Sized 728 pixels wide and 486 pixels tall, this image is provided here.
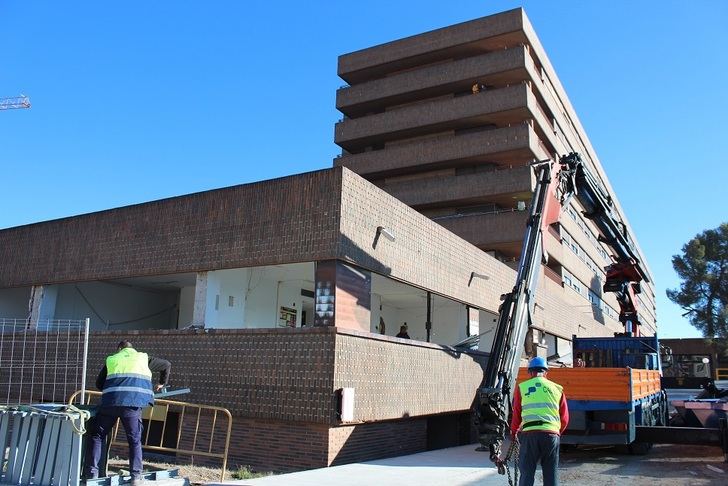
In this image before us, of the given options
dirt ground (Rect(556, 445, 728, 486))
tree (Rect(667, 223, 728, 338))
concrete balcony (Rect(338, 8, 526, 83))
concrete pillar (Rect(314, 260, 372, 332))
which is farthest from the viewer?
tree (Rect(667, 223, 728, 338))

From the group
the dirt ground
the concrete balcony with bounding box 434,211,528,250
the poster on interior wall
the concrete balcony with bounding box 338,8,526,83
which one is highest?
the concrete balcony with bounding box 338,8,526,83

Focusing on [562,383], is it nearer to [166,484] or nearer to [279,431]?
[279,431]

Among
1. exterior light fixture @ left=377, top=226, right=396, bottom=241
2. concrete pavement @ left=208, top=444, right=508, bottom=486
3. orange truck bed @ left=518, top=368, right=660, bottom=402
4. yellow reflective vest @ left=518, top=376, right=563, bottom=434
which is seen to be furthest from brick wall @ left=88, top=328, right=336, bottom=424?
yellow reflective vest @ left=518, top=376, right=563, bottom=434

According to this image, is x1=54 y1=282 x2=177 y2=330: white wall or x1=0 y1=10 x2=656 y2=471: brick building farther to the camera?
x1=54 y1=282 x2=177 y2=330: white wall

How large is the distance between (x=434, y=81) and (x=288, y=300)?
27.5 m

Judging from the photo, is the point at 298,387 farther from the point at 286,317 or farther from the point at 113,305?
the point at 113,305

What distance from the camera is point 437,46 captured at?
41781mm

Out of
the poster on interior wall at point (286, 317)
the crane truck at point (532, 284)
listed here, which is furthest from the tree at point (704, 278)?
the poster on interior wall at point (286, 317)

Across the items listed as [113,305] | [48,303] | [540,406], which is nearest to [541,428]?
[540,406]

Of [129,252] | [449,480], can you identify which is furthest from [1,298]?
[449,480]

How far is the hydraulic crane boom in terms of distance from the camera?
1026cm

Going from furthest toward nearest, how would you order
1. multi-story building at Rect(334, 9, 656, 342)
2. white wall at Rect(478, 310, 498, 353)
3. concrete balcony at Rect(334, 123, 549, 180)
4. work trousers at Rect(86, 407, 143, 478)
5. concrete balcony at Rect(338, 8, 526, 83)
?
concrete balcony at Rect(338, 8, 526, 83) → concrete balcony at Rect(334, 123, 549, 180) → multi-story building at Rect(334, 9, 656, 342) → white wall at Rect(478, 310, 498, 353) → work trousers at Rect(86, 407, 143, 478)

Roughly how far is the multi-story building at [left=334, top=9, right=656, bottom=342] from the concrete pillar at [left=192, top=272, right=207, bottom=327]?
23.6 m

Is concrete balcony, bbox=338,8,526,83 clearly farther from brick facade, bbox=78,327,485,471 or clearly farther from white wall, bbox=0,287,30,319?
brick facade, bbox=78,327,485,471
